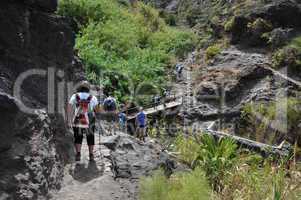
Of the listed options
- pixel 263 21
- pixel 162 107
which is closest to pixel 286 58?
pixel 263 21

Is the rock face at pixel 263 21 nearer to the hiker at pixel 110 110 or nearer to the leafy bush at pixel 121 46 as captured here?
the leafy bush at pixel 121 46

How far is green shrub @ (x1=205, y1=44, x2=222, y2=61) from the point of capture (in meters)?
24.9

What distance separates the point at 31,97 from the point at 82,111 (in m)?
1.06

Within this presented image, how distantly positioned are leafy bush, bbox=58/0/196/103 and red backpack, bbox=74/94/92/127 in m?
16.8

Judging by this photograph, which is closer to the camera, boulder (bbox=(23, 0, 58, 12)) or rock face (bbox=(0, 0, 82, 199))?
rock face (bbox=(0, 0, 82, 199))

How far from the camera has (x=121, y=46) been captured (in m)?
33.3

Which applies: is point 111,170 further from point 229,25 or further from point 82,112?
point 229,25

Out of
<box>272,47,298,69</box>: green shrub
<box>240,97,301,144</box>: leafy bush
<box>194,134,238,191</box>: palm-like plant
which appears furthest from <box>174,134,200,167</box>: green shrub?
<box>272,47,298,69</box>: green shrub

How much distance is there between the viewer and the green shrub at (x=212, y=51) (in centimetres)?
2491

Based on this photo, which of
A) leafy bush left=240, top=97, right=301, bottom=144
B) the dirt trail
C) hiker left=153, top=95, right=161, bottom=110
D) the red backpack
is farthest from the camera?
hiker left=153, top=95, right=161, bottom=110

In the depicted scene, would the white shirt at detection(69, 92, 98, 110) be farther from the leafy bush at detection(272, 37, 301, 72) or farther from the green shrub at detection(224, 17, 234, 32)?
the green shrub at detection(224, 17, 234, 32)

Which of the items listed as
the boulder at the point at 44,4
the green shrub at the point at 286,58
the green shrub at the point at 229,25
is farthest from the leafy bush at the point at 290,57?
the boulder at the point at 44,4

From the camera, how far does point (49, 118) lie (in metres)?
9.46

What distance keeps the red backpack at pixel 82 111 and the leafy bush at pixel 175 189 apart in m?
1.61
